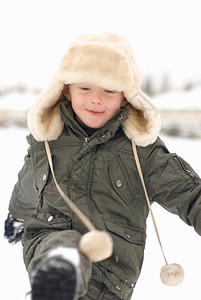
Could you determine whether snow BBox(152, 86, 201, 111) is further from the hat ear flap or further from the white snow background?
the hat ear flap

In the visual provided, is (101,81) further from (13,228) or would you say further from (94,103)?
(13,228)

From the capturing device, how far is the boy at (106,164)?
0.98 meters

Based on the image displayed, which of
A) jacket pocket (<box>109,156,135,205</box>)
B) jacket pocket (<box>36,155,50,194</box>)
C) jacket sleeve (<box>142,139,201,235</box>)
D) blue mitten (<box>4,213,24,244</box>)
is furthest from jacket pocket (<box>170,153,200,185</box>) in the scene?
blue mitten (<box>4,213,24,244</box>)

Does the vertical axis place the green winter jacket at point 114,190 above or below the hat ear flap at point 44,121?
below

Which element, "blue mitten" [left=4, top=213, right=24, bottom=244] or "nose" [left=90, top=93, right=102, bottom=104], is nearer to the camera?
"nose" [left=90, top=93, right=102, bottom=104]

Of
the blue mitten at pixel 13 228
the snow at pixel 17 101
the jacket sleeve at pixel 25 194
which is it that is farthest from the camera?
the snow at pixel 17 101

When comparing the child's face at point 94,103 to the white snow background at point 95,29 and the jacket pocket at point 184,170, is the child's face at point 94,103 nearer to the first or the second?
the jacket pocket at point 184,170

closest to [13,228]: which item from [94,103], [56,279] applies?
[94,103]

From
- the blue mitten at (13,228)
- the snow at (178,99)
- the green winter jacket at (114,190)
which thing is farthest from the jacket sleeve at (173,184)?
the snow at (178,99)

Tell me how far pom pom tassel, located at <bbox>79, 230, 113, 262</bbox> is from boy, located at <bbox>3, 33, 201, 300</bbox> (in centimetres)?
23

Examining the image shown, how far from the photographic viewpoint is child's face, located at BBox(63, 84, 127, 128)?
102cm

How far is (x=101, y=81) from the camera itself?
979mm

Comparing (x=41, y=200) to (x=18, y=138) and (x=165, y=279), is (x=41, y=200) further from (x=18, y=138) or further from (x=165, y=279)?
(x=18, y=138)

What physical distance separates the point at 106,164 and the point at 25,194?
425 millimetres
